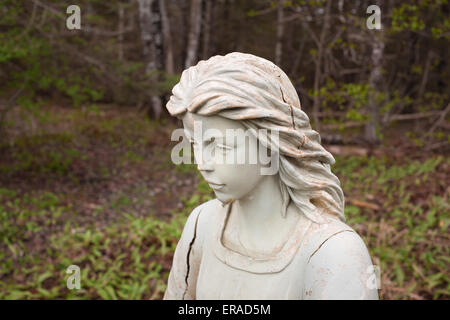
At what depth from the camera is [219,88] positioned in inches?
52.2

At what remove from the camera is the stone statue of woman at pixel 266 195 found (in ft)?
4.43

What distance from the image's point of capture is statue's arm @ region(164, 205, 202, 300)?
1781 millimetres

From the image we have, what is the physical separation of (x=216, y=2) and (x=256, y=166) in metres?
12.3

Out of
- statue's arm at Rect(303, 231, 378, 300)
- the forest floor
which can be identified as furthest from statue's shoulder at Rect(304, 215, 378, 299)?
the forest floor

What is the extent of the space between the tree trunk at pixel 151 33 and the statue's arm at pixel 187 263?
879 cm

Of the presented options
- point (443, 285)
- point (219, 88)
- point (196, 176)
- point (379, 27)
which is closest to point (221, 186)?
point (219, 88)

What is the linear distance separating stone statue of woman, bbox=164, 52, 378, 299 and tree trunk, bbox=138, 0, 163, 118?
9.02 m

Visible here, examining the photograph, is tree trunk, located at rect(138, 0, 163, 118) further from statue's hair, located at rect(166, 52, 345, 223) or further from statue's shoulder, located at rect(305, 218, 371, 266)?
statue's shoulder, located at rect(305, 218, 371, 266)

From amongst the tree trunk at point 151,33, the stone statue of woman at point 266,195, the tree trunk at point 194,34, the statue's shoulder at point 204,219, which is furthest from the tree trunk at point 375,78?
the stone statue of woman at point 266,195

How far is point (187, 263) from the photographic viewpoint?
179 centimetres

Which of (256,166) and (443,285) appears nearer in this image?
(256,166)

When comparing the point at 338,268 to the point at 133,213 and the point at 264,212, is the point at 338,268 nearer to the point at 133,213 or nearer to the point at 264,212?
the point at 264,212

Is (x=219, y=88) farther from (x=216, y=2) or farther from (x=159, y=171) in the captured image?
(x=216, y=2)

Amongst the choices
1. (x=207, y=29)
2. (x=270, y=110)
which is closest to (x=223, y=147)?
(x=270, y=110)
